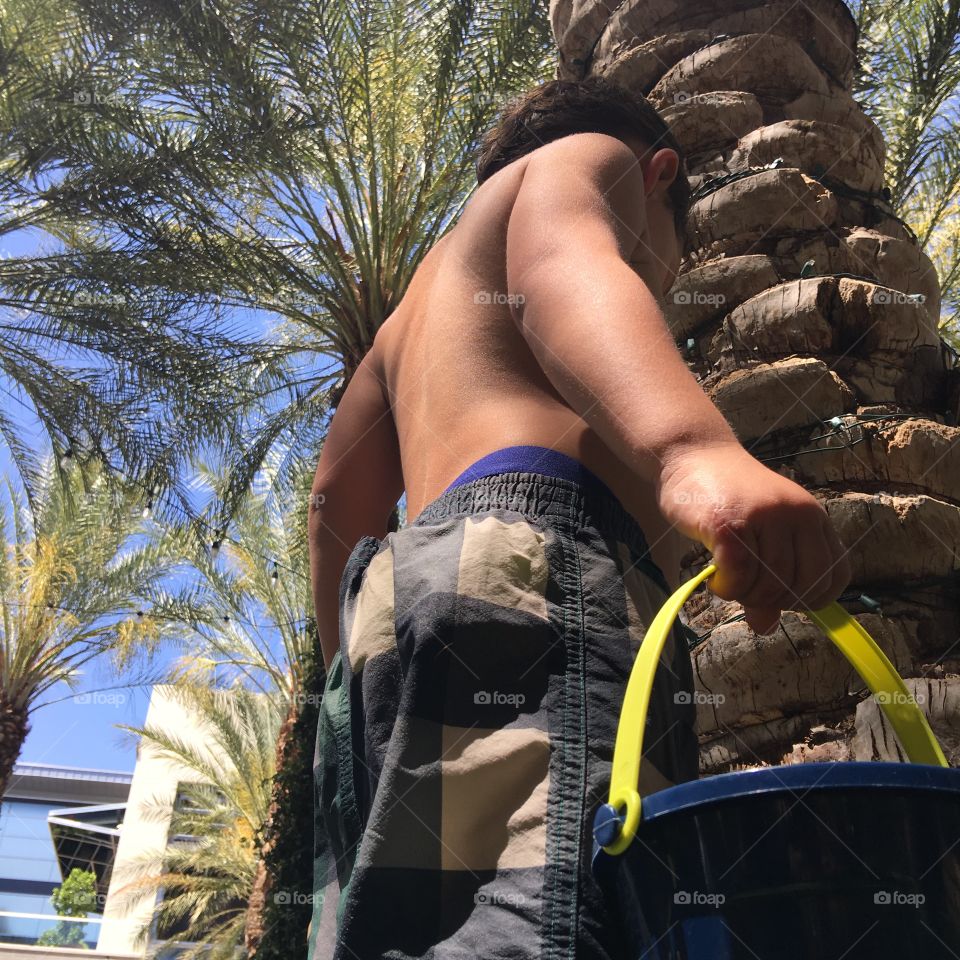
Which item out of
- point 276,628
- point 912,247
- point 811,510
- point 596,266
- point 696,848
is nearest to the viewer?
point 696,848

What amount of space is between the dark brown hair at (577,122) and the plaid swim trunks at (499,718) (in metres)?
0.76

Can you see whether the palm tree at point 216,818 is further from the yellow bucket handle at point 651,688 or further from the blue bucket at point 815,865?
the blue bucket at point 815,865

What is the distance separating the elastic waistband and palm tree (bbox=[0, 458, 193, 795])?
13.5m

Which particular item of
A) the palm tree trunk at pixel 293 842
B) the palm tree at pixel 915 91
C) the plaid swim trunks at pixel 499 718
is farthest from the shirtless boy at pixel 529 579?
the palm tree trunk at pixel 293 842

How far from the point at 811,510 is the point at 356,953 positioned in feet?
2.19

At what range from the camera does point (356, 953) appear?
3.78 feet

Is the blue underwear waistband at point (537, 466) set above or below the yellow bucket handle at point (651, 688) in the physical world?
above

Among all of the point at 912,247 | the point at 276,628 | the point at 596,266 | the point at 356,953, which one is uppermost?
the point at 276,628

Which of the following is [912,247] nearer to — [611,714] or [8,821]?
[611,714]

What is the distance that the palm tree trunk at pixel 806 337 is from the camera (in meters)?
2.19

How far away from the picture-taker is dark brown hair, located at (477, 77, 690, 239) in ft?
6.18

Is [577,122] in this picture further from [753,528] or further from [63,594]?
[63,594]

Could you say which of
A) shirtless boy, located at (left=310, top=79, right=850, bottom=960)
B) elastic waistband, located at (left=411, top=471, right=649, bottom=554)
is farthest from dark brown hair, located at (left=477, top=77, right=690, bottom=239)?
elastic waistband, located at (left=411, top=471, right=649, bottom=554)

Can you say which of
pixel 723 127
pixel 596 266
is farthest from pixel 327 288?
pixel 596 266
